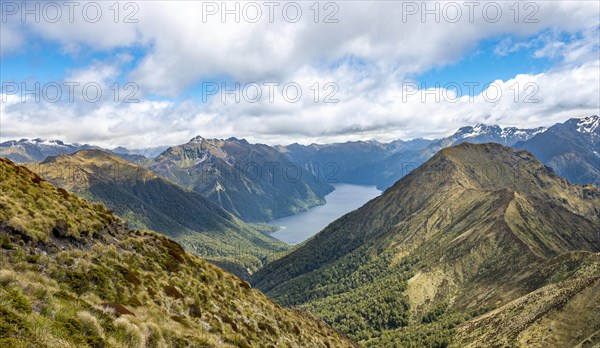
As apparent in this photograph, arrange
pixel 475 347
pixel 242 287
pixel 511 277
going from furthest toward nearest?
pixel 511 277, pixel 475 347, pixel 242 287

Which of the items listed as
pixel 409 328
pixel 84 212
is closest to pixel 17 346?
pixel 84 212

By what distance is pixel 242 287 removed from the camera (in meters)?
59.6

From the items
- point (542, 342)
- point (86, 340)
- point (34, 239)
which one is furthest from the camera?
point (542, 342)

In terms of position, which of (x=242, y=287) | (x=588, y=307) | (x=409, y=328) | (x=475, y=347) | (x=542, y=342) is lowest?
(x=409, y=328)

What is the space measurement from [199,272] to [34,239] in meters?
23.1

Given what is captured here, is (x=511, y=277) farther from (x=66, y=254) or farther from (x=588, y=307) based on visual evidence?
(x=66, y=254)

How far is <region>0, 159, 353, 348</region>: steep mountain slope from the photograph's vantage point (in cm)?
2084

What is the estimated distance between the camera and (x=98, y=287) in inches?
1163

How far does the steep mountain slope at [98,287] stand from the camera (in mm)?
20844

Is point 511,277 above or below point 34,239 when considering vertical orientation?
below

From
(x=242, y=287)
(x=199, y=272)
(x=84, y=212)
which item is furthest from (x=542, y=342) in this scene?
(x=84, y=212)

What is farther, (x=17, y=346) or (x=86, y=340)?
(x=86, y=340)

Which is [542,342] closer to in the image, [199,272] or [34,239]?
[199,272]

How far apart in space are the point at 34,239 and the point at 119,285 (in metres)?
7.92
